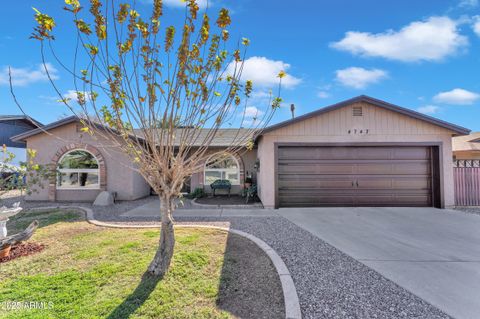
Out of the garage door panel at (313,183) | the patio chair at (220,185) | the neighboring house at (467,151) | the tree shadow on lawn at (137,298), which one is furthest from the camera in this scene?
the neighboring house at (467,151)

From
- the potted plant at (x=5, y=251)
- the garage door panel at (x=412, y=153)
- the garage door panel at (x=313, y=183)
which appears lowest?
the potted plant at (x=5, y=251)

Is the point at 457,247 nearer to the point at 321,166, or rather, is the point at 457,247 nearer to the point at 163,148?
the point at 321,166

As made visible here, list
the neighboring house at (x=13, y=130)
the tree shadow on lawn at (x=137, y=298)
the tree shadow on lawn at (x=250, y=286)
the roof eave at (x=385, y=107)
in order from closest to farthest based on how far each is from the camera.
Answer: the tree shadow on lawn at (x=137, y=298) → the tree shadow on lawn at (x=250, y=286) → the roof eave at (x=385, y=107) → the neighboring house at (x=13, y=130)

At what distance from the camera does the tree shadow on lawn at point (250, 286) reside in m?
2.77

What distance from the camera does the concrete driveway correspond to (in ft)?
10.6

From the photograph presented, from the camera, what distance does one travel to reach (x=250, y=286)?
3287 mm

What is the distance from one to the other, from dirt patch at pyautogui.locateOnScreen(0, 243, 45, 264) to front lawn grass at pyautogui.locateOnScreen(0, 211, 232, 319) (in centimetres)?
16

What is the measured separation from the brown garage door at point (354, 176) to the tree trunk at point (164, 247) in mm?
5973

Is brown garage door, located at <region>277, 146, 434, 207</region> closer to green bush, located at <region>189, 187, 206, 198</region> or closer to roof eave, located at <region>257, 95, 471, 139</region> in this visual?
roof eave, located at <region>257, 95, 471, 139</region>

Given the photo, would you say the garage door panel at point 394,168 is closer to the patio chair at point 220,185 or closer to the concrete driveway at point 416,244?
the concrete driveway at point 416,244

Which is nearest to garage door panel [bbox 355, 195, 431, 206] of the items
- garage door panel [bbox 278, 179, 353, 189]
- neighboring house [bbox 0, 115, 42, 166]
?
garage door panel [bbox 278, 179, 353, 189]

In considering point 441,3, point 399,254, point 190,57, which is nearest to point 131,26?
point 190,57

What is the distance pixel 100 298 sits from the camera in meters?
2.93

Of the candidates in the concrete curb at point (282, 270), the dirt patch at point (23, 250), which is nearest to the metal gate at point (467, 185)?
the concrete curb at point (282, 270)
